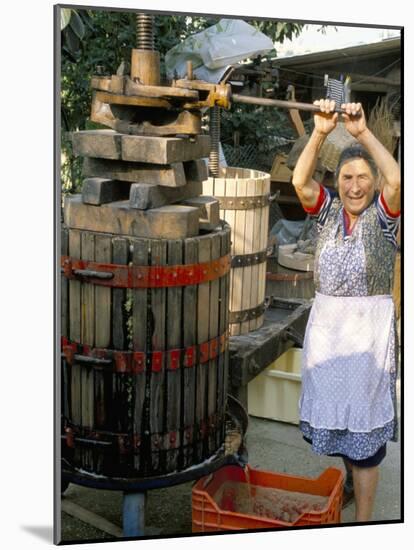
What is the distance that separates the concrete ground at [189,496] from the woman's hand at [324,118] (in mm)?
1330

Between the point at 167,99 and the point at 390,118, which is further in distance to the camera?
the point at 390,118

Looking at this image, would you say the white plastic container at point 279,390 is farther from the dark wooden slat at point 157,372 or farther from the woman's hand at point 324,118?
the woman's hand at point 324,118

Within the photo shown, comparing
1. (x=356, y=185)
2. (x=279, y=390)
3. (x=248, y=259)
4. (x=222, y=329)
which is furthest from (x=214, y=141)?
(x=279, y=390)

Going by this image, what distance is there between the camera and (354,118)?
482cm

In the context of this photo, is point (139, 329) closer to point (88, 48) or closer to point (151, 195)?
point (151, 195)

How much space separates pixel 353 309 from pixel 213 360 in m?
0.69

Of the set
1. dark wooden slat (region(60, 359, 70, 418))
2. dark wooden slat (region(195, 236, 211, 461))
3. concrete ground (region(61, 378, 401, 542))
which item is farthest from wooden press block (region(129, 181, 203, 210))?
concrete ground (region(61, 378, 401, 542))

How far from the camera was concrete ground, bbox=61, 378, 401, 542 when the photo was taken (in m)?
4.75

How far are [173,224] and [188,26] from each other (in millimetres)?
892

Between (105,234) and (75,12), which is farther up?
(75,12)

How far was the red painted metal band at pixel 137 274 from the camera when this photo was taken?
4453 mm

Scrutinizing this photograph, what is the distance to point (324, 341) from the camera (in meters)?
4.96

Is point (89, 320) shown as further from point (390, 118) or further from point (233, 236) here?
point (390, 118)

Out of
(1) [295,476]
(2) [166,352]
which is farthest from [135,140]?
(1) [295,476]
